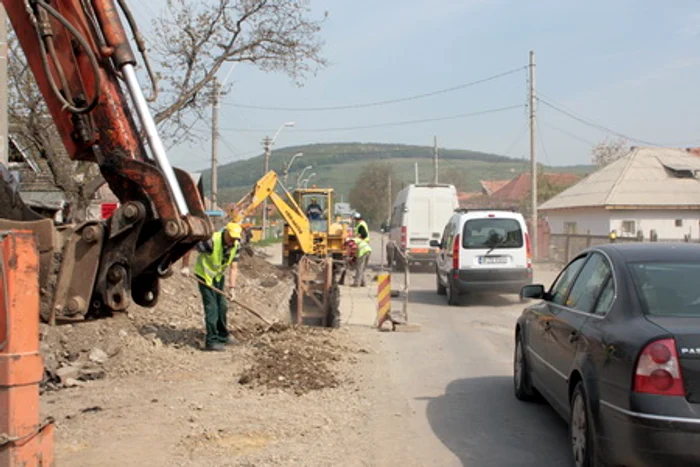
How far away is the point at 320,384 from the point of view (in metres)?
8.14

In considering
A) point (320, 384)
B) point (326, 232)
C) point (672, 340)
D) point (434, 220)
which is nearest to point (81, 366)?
point (320, 384)

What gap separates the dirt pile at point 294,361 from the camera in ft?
26.6

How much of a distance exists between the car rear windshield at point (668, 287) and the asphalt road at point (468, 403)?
1516 mm

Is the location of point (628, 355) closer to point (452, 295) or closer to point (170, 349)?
point (170, 349)

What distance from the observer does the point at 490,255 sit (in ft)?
53.9

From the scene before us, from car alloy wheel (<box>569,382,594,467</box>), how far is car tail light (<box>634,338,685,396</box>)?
70 cm

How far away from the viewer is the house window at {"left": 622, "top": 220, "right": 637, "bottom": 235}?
118 feet

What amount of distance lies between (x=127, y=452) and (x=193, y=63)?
1346 cm

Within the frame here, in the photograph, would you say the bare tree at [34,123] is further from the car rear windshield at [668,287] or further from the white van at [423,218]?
the white van at [423,218]

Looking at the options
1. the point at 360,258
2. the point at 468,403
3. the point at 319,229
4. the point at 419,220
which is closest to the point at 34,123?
the point at 360,258

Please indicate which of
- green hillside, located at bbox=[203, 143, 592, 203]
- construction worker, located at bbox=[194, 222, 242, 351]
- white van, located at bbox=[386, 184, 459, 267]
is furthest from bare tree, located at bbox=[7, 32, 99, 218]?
green hillside, located at bbox=[203, 143, 592, 203]

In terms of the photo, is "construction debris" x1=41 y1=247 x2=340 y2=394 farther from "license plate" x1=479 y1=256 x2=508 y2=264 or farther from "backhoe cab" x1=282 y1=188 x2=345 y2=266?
"backhoe cab" x1=282 y1=188 x2=345 y2=266

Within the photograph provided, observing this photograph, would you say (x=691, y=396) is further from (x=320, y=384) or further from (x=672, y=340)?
(x=320, y=384)

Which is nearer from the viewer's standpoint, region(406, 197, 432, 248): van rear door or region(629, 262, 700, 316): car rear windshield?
region(629, 262, 700, 316): car rear windshield
